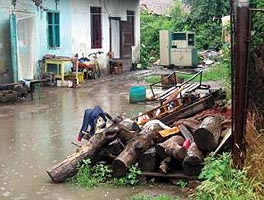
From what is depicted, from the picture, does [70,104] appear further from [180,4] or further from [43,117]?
[180,4]

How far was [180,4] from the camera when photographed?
3788cm

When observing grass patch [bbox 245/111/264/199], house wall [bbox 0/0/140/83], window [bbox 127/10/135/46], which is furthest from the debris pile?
window [bbox 127/10/135/46]

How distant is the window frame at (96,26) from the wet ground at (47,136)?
3472mm

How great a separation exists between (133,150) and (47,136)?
3.26 metres

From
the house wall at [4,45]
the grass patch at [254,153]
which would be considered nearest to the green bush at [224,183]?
the grass patch at [254,153]

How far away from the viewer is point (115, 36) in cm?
2306

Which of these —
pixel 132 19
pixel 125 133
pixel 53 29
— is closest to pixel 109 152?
pixel 125 133

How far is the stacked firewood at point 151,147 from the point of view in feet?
22.2

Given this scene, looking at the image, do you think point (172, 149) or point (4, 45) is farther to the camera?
point (4, 45)

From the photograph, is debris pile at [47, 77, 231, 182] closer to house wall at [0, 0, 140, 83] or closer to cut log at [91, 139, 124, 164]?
cut log at [91, 139, 124, 164]

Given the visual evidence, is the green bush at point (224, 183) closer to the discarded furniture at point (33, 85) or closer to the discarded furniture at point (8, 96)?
the discarded furniture at point (8, 96)

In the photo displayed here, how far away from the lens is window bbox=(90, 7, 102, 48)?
2128 centimetres

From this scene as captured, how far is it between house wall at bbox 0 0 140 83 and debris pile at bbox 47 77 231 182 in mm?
9431

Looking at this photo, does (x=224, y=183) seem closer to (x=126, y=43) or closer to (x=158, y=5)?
(x=126, y=43)
